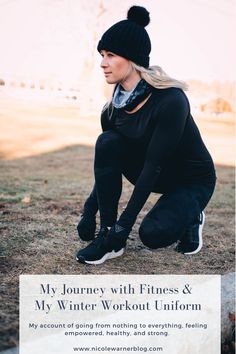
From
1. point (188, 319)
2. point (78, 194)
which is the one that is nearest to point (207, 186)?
point (188, 319)

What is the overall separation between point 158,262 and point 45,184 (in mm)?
1750

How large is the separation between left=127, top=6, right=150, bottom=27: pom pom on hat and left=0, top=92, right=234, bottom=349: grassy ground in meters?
1.01

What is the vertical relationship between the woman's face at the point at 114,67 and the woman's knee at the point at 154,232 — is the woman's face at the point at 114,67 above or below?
above

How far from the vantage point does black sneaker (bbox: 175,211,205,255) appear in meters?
2.16

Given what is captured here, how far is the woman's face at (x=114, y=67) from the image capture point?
1.79m

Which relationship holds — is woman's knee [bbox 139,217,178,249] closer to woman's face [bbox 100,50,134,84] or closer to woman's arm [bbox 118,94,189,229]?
woman's arm [bbox 118,94,189,229]

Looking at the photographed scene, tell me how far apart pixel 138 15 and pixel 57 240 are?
109cm

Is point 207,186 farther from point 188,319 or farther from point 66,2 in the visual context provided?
point 66,2

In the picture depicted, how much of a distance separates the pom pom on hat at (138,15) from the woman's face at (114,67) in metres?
0.18

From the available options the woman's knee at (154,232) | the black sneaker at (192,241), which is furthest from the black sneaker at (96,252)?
the black sneaker at (192,241)

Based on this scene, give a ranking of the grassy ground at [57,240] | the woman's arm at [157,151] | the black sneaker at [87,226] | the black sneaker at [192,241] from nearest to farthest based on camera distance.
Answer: the woman's arm at [157,151] → the grassy ground at [57,240] → the black sneaker at [87,226] → the black sneaker at [192,241]

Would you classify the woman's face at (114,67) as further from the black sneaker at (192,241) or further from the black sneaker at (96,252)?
the black sneaker at (192,241)

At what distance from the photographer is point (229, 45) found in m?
3.91

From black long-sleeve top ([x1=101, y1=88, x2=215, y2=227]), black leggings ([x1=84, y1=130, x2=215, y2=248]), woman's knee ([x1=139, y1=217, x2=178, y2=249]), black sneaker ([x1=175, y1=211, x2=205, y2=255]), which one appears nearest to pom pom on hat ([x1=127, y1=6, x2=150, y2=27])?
black long-sleeve top ([x1=101, y1=88, x2=215, y2=227])
